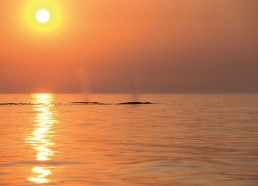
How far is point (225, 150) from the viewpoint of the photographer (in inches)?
1252

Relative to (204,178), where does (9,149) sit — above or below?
above

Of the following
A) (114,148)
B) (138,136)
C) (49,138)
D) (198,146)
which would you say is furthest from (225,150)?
(49,138)

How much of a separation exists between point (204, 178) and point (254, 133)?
80.0 feet

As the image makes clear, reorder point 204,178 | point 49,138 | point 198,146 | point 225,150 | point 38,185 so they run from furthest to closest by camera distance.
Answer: point 49,138 < point 198,146 < point 225,150 < point 204,178 < point 38,185

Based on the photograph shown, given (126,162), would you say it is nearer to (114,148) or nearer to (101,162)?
(101,162)

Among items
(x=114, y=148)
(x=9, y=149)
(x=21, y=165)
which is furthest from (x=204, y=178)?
(x=9, y=149)

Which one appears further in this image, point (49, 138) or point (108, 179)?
point (49, 138)

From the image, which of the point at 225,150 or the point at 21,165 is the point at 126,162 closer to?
the point at 21,165

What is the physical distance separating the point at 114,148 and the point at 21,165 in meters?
8.65

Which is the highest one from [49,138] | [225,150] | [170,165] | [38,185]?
[49,138]

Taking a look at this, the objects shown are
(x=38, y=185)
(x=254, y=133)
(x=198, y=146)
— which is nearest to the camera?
(x=38, y=185)

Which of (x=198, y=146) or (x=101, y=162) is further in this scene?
(x=198, y=146)

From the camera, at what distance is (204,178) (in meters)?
21.9

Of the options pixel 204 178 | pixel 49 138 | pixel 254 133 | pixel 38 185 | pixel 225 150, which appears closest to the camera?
pixel 38 185
